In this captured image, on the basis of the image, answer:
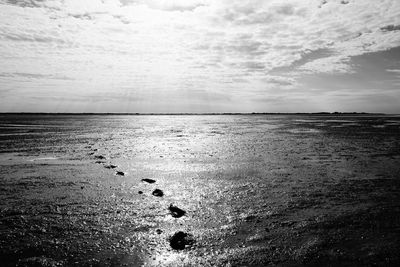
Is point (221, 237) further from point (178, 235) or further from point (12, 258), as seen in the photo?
point (12, 258)

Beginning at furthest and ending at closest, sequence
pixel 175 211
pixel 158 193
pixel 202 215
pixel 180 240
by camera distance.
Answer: pixel 158 193, pixel 175 211, pixel 202 215, pixel 180 240

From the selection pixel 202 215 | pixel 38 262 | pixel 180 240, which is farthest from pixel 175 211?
pixel 38 262

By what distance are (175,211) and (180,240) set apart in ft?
9.17

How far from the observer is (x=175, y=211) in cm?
1201

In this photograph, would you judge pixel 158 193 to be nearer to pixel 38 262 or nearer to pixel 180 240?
pixel 180 240

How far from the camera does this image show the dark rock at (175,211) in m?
11.6

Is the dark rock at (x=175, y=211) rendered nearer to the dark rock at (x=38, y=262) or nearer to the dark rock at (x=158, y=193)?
the dark rock at (x=158, y=193)

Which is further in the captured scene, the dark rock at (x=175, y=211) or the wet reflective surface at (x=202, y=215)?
the dark rock at (x=175, y=211)

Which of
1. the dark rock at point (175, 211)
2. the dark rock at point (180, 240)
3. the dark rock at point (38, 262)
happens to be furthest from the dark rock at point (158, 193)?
the dark rock at point (38, 262)

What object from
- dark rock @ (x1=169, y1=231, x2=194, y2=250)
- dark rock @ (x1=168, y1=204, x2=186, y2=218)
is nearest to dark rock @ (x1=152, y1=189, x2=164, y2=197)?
dark rock @ (x1=168, y1=204, x2=186, y2=218)

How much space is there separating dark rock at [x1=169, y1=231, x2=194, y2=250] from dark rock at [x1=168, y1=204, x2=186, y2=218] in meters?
1.78

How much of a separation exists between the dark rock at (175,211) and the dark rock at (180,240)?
178 cm

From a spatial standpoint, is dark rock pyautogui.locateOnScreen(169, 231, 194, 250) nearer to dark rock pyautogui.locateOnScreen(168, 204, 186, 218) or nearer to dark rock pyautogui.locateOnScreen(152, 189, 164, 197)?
dark rock pyautogui.locateOnScreen(168, 204, 186, 218)

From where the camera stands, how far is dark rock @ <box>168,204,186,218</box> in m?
11.6
